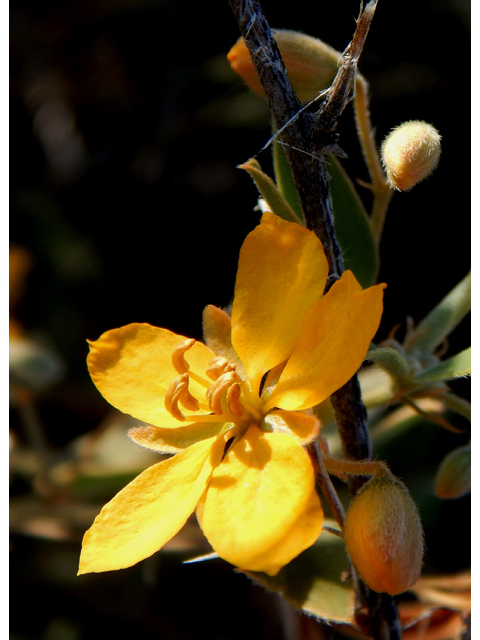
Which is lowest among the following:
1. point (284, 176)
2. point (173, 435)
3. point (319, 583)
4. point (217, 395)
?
point (319, 583)

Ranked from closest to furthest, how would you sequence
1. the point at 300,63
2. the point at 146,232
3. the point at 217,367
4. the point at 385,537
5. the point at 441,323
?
the point at 385,537
the point at 217,367
the point at 300,63
the point at 441,323
the point at 146,232

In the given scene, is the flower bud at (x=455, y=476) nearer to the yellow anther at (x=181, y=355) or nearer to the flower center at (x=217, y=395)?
the flower center at (x=217, y=395)

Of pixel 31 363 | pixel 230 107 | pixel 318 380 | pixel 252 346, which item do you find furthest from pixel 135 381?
pixel 230 107

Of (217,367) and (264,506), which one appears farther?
(217,367)

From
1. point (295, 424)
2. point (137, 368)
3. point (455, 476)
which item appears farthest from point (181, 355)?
point (455, 476)

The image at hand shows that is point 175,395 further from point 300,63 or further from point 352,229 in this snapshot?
point 300,63

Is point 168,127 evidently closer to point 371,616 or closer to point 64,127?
point 64,127

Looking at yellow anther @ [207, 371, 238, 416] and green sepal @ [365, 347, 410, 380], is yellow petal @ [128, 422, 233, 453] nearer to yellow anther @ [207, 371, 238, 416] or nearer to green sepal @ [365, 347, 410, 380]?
yellow anther @ [207, 371, 238, 416]

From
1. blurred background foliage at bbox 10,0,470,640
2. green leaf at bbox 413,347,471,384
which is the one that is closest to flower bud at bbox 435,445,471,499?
green leaf at bbox 413,347,471,384
